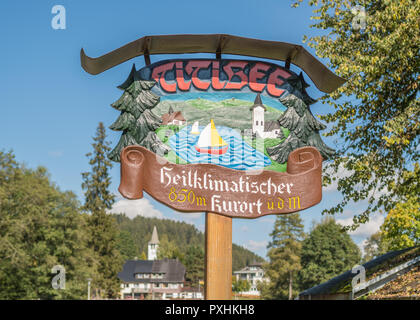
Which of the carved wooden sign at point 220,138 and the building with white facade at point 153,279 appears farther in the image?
the building with white facade at point 153,279

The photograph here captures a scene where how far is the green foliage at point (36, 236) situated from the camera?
116ft

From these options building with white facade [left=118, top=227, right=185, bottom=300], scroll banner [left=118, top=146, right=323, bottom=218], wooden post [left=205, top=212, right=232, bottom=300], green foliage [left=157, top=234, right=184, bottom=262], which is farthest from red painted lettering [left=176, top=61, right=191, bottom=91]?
green foliage [left=157, top=234, right=184, bottom=262]

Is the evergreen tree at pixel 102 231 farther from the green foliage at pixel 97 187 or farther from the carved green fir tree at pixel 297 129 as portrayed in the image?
the carved green fir tree at pixel 297 129

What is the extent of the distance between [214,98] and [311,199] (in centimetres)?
245

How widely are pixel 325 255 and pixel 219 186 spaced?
56925 mm

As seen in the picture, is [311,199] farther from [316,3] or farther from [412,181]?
[316,3]

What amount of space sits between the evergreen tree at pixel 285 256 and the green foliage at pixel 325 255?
1.72m

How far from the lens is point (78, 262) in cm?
4162

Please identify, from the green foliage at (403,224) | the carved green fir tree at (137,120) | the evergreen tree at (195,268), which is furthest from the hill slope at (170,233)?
the carved green fir tree at (137,120)

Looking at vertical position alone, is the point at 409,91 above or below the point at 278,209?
above

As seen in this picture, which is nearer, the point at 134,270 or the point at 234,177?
the point at 234,177

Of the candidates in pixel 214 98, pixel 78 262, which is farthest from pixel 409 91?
pixel 78 262

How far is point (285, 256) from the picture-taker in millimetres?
59438

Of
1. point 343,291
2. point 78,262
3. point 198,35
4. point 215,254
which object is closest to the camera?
point 215,254
